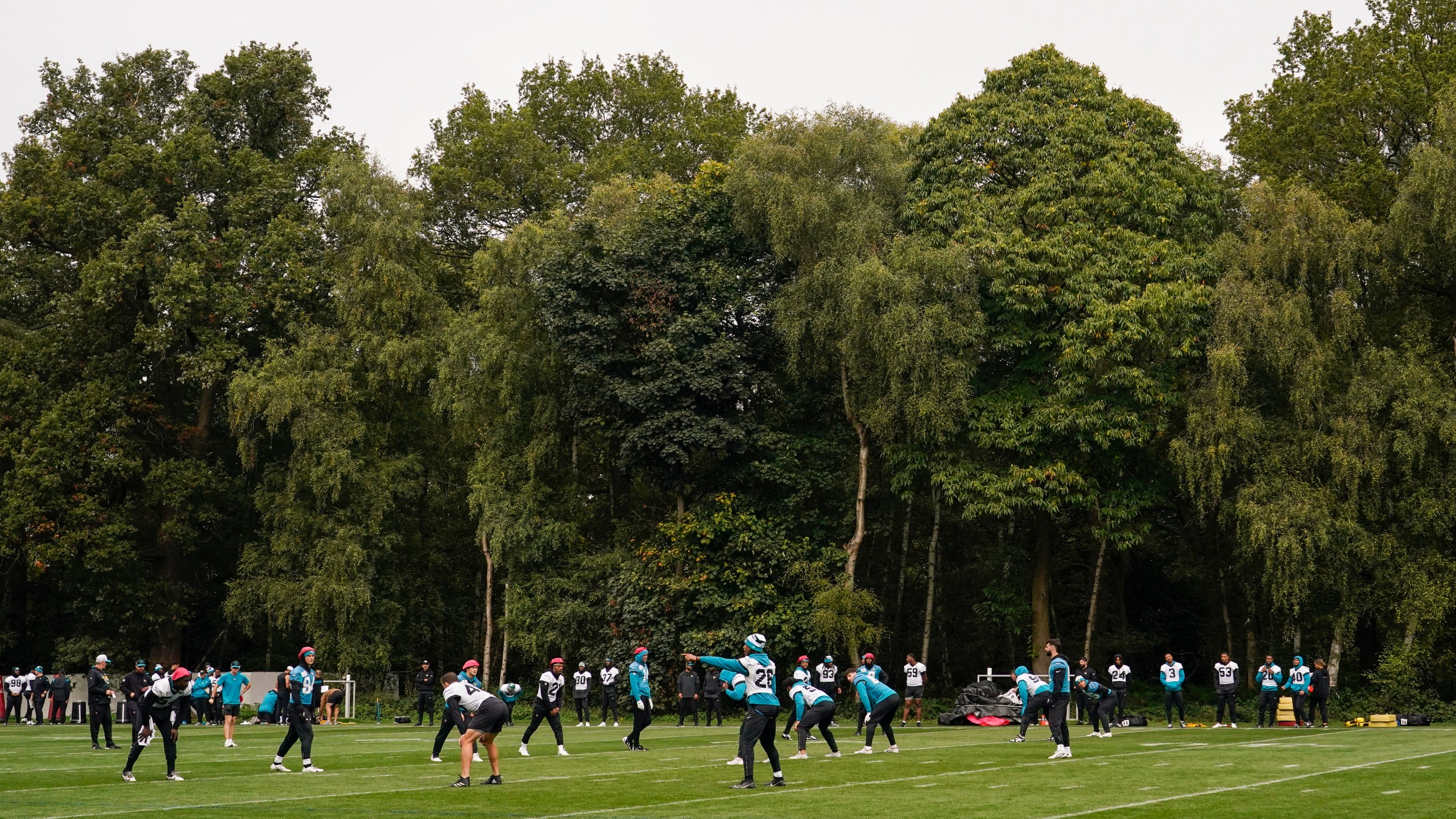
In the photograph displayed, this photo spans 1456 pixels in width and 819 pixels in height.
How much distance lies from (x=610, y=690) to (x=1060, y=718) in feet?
59.3

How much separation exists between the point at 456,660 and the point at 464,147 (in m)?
21.3

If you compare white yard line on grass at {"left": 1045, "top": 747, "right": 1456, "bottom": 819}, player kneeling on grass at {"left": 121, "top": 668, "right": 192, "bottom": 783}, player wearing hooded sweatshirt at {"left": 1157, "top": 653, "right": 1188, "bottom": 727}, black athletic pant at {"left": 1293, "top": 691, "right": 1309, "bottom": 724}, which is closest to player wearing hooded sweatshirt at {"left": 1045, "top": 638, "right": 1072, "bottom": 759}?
white yard line on grass at {"left": 1045, "top": 747, "right": 1456, "bottom": 819}

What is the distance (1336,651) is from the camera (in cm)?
3981

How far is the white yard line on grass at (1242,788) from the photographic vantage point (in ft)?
47.4

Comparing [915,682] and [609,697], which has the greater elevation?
[915,682]

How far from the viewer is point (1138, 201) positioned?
134 feet

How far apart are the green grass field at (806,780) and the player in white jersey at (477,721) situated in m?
0.43

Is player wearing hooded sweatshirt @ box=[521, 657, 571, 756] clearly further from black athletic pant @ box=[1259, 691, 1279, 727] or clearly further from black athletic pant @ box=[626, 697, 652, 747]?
black athletic pant @ box=[1259, 691, 1279, 727]

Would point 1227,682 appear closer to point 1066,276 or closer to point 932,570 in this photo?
point 1066,276

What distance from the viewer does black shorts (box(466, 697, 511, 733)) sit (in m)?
18.1

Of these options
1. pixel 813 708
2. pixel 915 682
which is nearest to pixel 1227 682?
pixel 915 682

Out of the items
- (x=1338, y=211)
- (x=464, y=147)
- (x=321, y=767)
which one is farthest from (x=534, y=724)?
(x=464, y=147)

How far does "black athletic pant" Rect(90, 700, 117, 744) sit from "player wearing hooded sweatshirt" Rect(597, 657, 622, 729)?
1253 centimetres

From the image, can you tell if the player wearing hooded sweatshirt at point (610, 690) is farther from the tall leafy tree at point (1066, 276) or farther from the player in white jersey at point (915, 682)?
the tall leafy tree at point (1066, 276)
